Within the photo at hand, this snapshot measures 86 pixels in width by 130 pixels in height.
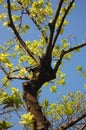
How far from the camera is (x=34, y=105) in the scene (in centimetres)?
511

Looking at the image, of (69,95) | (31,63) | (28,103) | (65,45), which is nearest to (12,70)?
(28,103)

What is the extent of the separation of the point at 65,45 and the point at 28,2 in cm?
186

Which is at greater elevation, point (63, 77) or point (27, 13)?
point (27, 13)

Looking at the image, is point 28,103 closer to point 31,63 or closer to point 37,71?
point 37,71

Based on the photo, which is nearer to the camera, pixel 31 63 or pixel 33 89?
pixel 33 89

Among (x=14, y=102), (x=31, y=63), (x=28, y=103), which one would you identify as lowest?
(x=31, y=63)

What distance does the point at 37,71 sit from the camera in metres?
5.73

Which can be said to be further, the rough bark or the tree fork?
the rough bark

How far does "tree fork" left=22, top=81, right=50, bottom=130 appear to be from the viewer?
15.6 ft

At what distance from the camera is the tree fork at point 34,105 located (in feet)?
15.6

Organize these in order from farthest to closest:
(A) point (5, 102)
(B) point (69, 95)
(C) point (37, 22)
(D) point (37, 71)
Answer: (B) point (69, 95) < (C) point (37, 22) < (D) point (37, 71) < (A) point (5, 102)

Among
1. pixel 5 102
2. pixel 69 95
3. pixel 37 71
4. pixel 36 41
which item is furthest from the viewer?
pixel 69 95

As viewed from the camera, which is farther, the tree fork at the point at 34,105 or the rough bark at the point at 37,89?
the rough bark at the point at 37,89

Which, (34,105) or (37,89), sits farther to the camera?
(37,89)
